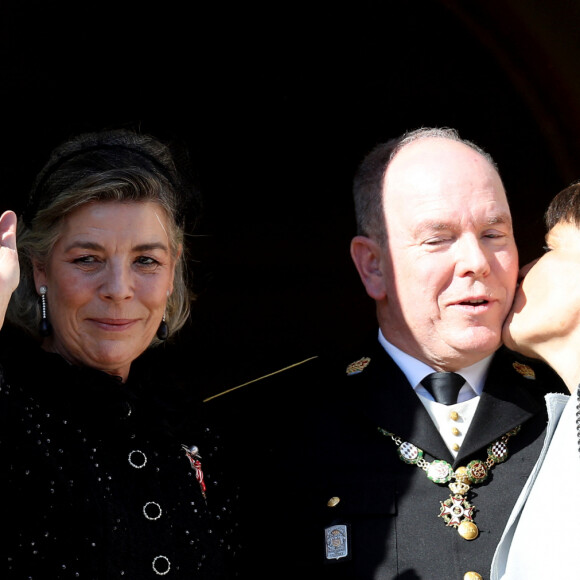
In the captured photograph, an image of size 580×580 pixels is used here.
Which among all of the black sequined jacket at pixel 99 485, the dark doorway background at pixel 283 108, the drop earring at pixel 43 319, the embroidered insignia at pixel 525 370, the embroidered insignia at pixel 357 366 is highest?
the dark doorway background at pixel 283 108

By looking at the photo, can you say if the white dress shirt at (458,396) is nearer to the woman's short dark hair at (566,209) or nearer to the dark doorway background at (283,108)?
the woman's short dark hair at (566,209)

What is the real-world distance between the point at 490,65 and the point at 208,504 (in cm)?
166

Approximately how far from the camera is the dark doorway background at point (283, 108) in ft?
10.3

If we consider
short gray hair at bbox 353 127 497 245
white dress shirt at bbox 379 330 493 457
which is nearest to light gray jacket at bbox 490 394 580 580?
white dress shirt at bbox 379 330 493 457

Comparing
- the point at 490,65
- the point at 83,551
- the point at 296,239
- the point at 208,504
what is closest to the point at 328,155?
the point at 296,239

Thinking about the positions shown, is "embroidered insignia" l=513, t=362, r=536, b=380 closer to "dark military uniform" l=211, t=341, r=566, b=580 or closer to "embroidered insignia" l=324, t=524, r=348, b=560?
"dark military uniform" l=211, t=341, r=566, b=580

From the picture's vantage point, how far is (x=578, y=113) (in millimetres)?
2984

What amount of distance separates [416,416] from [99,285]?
73 cm

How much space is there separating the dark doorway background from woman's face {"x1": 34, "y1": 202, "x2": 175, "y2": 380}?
27.3 inches

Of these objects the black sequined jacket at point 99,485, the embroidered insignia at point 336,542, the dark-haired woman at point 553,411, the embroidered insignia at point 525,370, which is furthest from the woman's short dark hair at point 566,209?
the black sequined jacket at point 99,485

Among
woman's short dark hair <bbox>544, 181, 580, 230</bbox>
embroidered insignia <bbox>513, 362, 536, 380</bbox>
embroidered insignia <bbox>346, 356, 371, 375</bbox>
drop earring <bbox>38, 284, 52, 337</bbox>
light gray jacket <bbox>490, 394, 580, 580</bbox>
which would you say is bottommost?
light gray jacket <bbox>490, 394, 580, 580</bbox>

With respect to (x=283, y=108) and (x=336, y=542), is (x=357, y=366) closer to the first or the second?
(x=336, y=542)

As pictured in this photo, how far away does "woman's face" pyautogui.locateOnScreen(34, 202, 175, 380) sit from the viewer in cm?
228

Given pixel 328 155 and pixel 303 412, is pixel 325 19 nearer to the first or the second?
pixel 328 155
